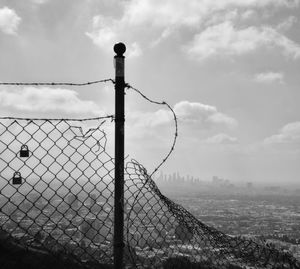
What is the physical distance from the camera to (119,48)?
3.54 metres

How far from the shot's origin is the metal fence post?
3.55m

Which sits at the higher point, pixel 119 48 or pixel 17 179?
pixel 119 48

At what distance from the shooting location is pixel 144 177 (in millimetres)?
4199

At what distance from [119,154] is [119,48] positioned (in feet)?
3.44

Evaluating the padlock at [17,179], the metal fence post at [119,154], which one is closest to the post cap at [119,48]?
the metal fence post at [119,154]

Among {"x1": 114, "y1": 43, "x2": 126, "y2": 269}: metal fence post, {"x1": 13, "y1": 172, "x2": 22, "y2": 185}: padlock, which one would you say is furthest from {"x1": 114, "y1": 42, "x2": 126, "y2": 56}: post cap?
{"x1": 13, "y1": 172, "x2": 22, "y2": 185}: padlock

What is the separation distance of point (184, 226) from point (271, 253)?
1.26 metres

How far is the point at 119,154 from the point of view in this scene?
3547 millimetres

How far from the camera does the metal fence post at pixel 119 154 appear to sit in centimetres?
355

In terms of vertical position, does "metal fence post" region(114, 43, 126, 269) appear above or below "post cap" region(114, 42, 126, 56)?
below

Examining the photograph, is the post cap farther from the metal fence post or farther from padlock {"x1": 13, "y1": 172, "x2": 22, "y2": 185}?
padlock {"x1": 13, "y1": 172, "x2": 22, "y2": 185}

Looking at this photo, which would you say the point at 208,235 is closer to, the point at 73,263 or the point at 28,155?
the point at 73,263

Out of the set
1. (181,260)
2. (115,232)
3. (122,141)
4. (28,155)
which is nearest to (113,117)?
(122,141)

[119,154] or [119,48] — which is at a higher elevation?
[119,48]
